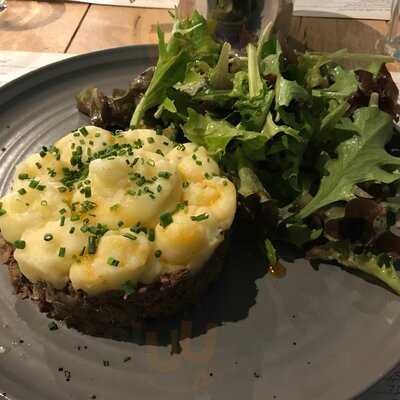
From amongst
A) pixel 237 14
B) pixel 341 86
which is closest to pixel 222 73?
Result: pixel 341 86

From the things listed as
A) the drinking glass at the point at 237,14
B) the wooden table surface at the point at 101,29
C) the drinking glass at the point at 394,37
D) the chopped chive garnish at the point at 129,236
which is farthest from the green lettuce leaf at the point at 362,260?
the drinking glass at the point at 394,37

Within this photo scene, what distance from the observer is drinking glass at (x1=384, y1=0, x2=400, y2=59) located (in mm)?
3189

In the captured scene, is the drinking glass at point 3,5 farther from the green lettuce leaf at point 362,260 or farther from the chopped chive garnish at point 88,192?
the green lettuce leaf at point 362,260

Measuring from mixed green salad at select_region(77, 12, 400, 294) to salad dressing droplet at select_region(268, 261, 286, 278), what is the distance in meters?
0.02

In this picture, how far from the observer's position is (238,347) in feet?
5.43

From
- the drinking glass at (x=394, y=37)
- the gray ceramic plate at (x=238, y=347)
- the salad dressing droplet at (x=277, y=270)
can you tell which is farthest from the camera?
the drinking glass at (x=394, y=37)

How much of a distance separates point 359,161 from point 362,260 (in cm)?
39

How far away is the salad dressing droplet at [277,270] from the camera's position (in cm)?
189

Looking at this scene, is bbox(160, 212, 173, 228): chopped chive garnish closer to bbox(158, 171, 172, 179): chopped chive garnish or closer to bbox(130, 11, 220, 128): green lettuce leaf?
bbox(158, 171, 172, 179): chopped chive garnish

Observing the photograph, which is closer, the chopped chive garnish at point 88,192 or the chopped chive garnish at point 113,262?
Answer: the chopped chive garnish at point 113,262

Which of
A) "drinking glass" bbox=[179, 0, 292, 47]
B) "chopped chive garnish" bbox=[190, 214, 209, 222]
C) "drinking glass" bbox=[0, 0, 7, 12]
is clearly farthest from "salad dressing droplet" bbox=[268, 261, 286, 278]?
"drinking glass" bbox=[0, 0, 7, 12]

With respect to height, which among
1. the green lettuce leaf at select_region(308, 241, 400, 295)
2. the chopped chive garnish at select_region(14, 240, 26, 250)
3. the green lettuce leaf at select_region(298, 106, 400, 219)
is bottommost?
the green lettuce leaf at select_region(308, 241, 400, 295)

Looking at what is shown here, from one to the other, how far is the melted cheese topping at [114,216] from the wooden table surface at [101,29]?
168cm

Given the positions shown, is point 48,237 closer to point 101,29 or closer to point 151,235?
point 151,235
